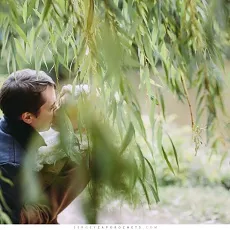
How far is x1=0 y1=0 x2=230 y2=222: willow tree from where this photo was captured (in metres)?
1.17

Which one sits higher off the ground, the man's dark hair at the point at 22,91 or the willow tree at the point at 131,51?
the willow tree at the point at 131,51

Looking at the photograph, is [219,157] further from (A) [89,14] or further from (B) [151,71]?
(A) [89,14]

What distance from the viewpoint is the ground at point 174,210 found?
1.41m

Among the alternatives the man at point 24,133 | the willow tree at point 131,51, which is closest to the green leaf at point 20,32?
the willow tree at point 131,51

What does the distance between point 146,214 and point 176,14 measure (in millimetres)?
596

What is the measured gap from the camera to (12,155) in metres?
1.37

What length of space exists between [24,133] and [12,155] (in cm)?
7

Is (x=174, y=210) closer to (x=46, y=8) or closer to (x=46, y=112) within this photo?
(x=46, y=112)

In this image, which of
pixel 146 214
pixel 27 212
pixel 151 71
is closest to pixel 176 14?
pixel 151 71

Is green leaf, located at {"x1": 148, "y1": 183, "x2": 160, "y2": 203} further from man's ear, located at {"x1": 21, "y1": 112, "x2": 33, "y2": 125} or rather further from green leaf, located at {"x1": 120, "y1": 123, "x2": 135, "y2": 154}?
man's ear, located at {"x1": 21, "y1": 112, "x2": 33, "y2": 125}

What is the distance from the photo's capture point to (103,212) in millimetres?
1407

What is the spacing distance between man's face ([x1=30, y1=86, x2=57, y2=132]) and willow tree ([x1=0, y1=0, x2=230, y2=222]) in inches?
3.1

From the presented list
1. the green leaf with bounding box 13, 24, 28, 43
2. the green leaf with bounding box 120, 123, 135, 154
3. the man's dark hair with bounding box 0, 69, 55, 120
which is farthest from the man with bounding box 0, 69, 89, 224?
the green leaf with bounding box 120, 123, 135, 154

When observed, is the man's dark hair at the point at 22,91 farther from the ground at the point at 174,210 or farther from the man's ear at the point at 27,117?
the ground at the point at 174,210
